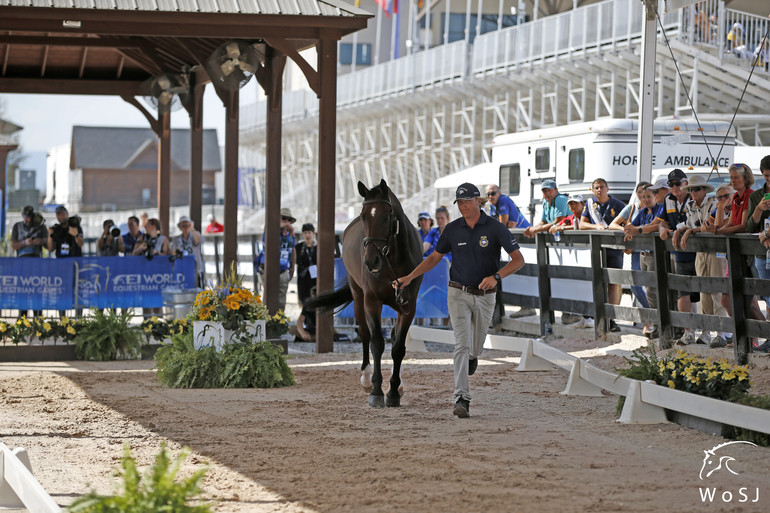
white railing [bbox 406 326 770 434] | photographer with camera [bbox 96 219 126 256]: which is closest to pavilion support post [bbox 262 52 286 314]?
photographer with camera [bbox 96 219 126 256]

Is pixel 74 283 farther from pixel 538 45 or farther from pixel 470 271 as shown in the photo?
pixel 538 45

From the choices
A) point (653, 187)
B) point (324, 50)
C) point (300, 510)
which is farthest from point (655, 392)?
point (324, 50)

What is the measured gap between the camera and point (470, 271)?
9.33 m

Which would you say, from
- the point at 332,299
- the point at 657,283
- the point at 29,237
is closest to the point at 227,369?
the point at 332,299

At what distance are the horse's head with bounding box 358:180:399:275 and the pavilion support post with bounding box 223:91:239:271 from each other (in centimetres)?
868

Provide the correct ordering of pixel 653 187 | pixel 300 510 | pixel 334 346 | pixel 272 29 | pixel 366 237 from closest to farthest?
pixel 300 510
pixel 366 237
pixel 653 187
pixel 272 29
pixel 334 346

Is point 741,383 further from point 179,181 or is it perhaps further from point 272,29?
point 179,181

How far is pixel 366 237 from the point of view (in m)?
9.86

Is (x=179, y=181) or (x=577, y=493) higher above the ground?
(x=179, y=181)

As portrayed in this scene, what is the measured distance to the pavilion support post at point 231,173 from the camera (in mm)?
18484

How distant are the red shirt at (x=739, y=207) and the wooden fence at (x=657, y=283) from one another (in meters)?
0.23

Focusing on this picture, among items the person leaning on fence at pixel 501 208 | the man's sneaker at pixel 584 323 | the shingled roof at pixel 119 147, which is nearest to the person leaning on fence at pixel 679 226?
the man's sneaker at pixel 584 323

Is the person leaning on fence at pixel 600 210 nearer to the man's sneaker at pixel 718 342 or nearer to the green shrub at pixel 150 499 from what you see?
the man's sneaker at pixel 718 342

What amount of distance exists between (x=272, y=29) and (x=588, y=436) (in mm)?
7947
